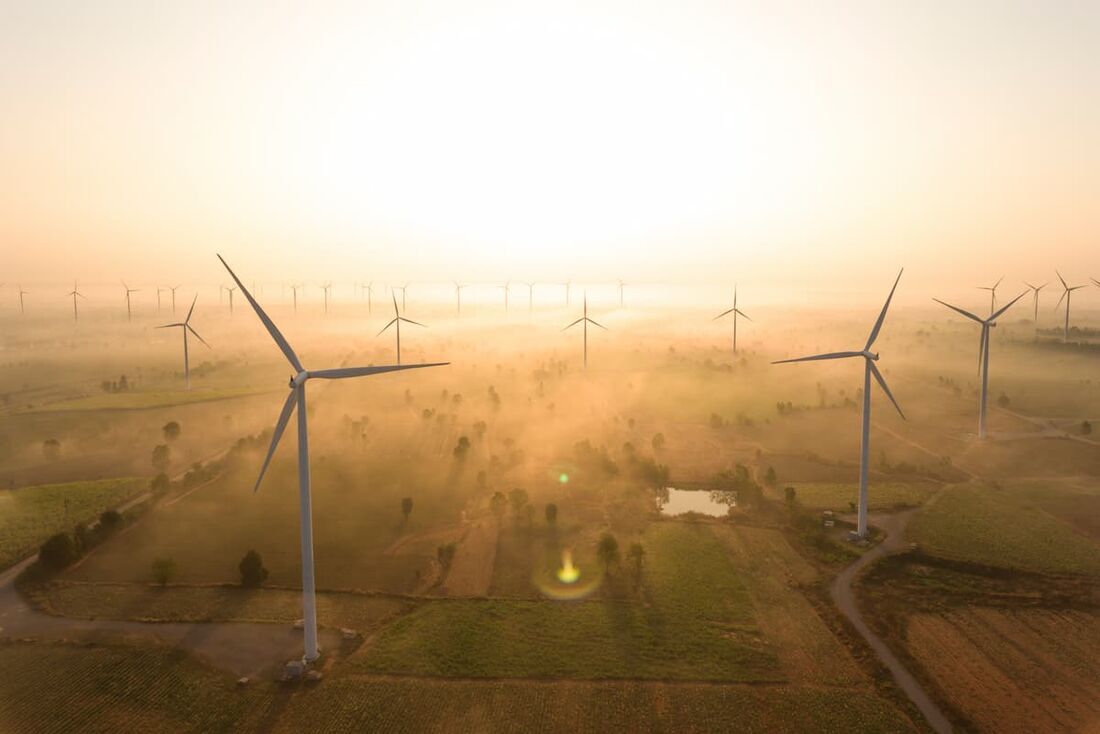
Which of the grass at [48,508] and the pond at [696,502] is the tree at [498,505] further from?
the grass at [48,508]

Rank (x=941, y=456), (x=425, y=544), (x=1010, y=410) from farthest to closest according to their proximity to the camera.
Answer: (x=1010, y=410) → (x=941, y=456) → (x=425, y=544)

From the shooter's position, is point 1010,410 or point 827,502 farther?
point 1010,410

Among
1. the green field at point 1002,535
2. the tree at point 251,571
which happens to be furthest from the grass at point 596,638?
the green field at point 1002,535

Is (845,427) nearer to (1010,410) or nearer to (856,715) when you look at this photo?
(1010,410)

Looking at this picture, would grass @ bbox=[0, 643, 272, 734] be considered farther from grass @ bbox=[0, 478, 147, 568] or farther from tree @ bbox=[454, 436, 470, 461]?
tree @ bbox=[454, 436, 470, 461]

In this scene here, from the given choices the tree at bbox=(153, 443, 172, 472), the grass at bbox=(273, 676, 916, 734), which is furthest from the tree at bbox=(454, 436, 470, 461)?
the grass at bbox=(273, 676, 916, 734)

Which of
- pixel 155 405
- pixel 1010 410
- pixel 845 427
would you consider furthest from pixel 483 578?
pixel 1010 410

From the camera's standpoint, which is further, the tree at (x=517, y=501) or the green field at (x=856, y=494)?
the green field at (x=856, y=494)
